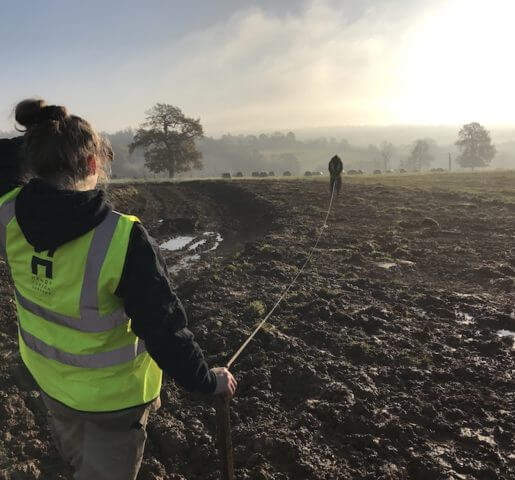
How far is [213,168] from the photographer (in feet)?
558

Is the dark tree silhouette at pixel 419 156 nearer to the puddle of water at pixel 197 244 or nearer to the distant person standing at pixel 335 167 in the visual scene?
the distant person standing at pixel 335 167

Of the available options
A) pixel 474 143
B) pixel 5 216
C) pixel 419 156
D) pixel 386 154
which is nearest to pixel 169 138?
pixel 5 216

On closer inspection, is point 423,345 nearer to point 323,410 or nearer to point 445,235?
point 323,410

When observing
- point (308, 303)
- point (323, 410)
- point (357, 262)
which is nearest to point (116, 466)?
point (323, 410)

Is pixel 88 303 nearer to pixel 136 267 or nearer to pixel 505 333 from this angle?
pixel 136 267

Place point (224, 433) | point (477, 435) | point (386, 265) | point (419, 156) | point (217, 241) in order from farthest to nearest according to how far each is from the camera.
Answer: point (419, 156), point (217, 241), point (386, 265), point (477, 435), point (224, 433)

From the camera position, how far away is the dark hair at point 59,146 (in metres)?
1.79

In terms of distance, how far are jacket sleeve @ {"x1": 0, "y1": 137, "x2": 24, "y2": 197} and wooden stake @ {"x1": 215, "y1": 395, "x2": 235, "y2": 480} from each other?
142cm

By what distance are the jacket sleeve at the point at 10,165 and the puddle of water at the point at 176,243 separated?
33.4 ft

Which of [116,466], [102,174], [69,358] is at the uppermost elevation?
[102,174]

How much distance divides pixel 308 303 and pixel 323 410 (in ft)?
9.36

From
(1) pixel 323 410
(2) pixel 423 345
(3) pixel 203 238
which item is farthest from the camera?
(3) pixel 203 238

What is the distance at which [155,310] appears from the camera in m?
1.78

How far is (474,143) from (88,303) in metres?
90.7
